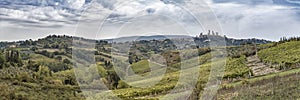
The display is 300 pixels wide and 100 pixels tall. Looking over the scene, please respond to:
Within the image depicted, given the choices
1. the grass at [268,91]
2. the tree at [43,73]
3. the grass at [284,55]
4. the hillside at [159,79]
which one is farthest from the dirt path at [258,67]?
the tree at [43,73]

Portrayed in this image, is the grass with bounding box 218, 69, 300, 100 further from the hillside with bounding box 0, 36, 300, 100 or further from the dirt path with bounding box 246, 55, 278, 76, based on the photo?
the dirt path with bounding box 246, 55, 278, 76

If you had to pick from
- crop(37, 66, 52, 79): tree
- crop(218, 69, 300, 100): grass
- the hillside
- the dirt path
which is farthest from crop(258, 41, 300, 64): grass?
crop(37, 66, 52, 79): tree

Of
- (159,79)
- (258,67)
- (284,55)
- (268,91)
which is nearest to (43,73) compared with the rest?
(159,79)

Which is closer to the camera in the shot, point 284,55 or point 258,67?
point 258,67

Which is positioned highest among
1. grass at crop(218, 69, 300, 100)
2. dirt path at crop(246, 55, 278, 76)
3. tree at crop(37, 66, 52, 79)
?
grass at crop(218, 69, 300, 100)

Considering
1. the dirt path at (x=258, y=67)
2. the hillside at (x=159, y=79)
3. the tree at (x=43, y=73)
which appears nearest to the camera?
the hillside at (x=159, y=79)

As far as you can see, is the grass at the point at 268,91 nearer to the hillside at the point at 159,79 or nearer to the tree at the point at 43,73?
the hillside at the point at 159,79

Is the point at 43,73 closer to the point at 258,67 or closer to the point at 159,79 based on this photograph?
the point at 159,79

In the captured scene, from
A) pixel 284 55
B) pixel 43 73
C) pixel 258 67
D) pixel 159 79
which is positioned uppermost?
pixel 284 55
